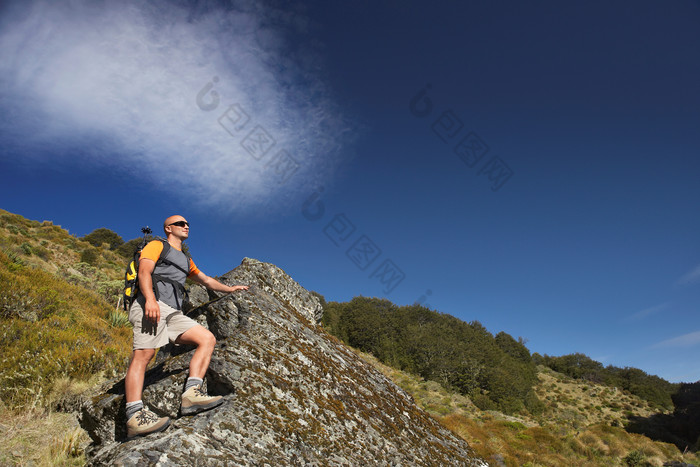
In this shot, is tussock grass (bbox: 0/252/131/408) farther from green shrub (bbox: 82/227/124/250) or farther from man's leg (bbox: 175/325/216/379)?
green shrub (bbox: 82/227/124/250)

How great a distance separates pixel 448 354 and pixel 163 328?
196 feet

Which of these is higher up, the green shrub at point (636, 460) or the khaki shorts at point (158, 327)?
the green shrub at point (636, 460)

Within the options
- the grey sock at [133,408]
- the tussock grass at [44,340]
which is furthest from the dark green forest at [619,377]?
the grey sock at [133,408]

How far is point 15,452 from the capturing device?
3.99 m

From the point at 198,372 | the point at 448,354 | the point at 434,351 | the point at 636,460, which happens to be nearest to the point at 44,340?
the point at 198,372

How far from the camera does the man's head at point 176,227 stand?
14.0 ft

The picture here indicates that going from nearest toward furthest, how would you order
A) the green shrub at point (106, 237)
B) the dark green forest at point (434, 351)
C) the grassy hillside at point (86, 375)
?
the grassy hillside at point (86, 375) < the green shrub at point (106, 237) < the dark green forest at point (434, 351)

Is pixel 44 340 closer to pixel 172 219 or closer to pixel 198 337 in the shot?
pixel 172 219

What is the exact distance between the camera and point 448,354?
186 feet

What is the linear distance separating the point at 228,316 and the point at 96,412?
1.56 m

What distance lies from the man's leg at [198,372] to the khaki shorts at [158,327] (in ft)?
0.32

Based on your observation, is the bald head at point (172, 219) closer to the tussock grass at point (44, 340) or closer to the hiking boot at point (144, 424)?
the hiking boot at point (144, 424)

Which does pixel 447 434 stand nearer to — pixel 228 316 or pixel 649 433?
pixel 228 316

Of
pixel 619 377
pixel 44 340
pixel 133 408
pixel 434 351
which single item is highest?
pixel 619 377
